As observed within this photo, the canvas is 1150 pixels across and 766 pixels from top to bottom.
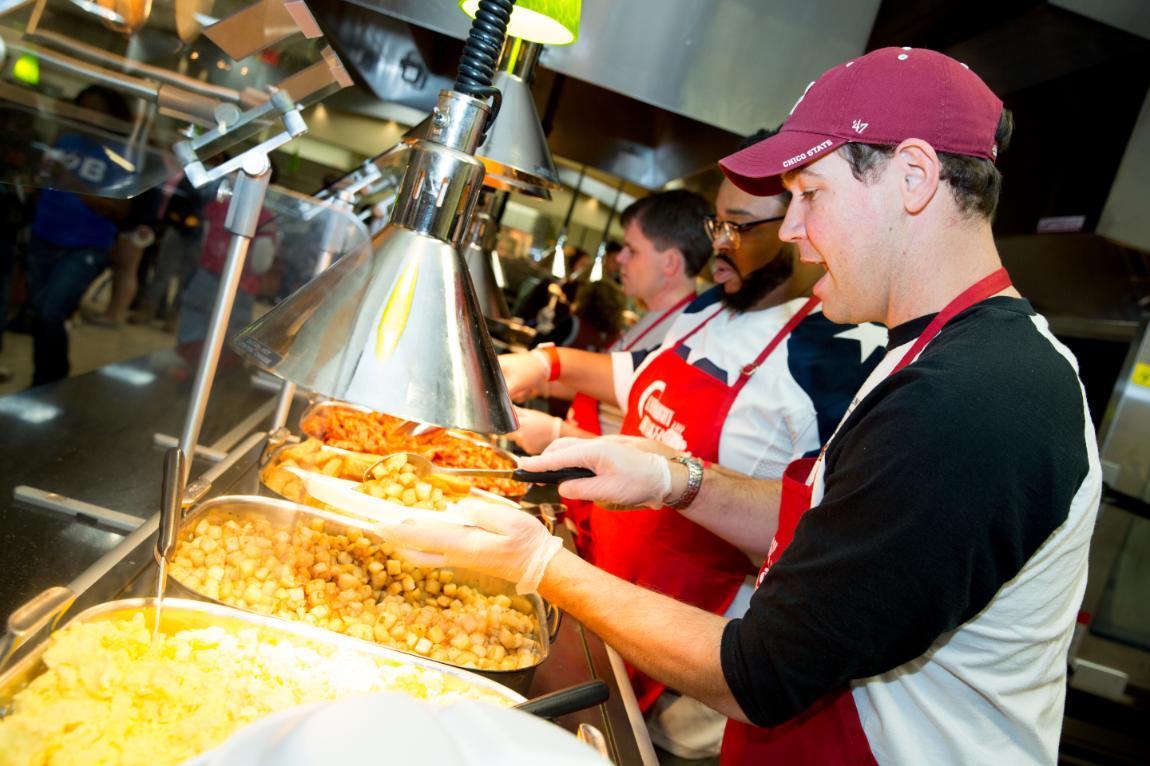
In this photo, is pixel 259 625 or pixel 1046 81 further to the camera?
pixel 1046 81

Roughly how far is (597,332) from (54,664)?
4.49 m

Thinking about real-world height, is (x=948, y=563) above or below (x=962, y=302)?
below

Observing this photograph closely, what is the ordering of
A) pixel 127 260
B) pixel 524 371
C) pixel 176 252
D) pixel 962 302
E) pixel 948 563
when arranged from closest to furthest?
pixel 948 563, pixel 962 302, pixel 524 371, pixel 127 260, pixel 176 252

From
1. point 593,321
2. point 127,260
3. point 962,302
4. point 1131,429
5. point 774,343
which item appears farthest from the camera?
point 127,260

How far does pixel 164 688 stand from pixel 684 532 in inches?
53.7

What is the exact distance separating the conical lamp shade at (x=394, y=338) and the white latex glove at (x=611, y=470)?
951 mm

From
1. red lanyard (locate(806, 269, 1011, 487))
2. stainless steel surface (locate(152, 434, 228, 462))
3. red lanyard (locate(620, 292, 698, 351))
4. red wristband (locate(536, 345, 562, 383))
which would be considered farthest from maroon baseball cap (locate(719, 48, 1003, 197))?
red lanyard (locate(620, 292, 698, 351))

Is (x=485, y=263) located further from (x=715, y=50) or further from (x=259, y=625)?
(x=259, y=625)

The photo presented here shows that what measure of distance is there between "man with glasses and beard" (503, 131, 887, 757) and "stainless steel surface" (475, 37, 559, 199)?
1.91 ft

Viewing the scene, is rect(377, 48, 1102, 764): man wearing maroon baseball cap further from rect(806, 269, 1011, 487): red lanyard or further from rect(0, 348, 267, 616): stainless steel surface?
rect(0, 348, 267, 616): stainless steel surface

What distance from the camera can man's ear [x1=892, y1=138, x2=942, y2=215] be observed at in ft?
3.86

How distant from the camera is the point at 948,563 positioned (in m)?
0.97

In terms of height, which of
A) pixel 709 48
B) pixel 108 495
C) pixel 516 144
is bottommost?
pixel 108 495

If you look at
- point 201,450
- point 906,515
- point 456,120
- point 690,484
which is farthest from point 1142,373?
point 201,450
